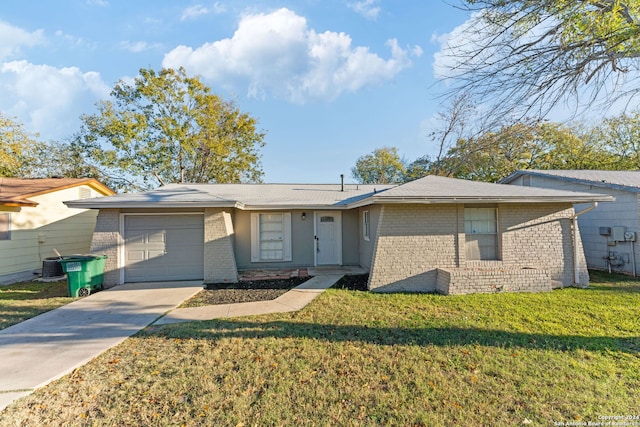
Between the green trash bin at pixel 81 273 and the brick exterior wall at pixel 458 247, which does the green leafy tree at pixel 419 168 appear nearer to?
the brick exterior wall at pixel 458 247

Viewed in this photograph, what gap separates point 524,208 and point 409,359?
6463 millimetres

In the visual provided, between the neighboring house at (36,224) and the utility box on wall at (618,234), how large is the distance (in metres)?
19.4

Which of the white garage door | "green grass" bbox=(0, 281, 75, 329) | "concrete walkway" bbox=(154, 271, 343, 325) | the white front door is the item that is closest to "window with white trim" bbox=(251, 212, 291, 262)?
the white front door

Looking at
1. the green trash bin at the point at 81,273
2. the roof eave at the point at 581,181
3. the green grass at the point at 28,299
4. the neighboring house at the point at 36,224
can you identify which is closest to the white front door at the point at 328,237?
the green trash bin at the point at 81,273

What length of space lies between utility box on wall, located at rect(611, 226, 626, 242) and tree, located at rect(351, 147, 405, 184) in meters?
22.0

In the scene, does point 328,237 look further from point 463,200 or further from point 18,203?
point 18,203

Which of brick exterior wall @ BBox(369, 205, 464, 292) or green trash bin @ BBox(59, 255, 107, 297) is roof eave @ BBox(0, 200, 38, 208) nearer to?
green trash bin @ BBox(59, 255, 107, 297)

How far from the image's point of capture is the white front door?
33.9 ft

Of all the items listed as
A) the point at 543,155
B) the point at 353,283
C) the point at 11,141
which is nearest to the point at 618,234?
the point at 353,283

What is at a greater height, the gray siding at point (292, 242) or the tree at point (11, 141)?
the tree at point (11, 141)

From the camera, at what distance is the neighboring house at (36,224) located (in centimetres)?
888

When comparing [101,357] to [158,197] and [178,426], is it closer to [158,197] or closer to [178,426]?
[178,426]

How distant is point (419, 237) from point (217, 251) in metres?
5.77

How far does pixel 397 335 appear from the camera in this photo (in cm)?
457
